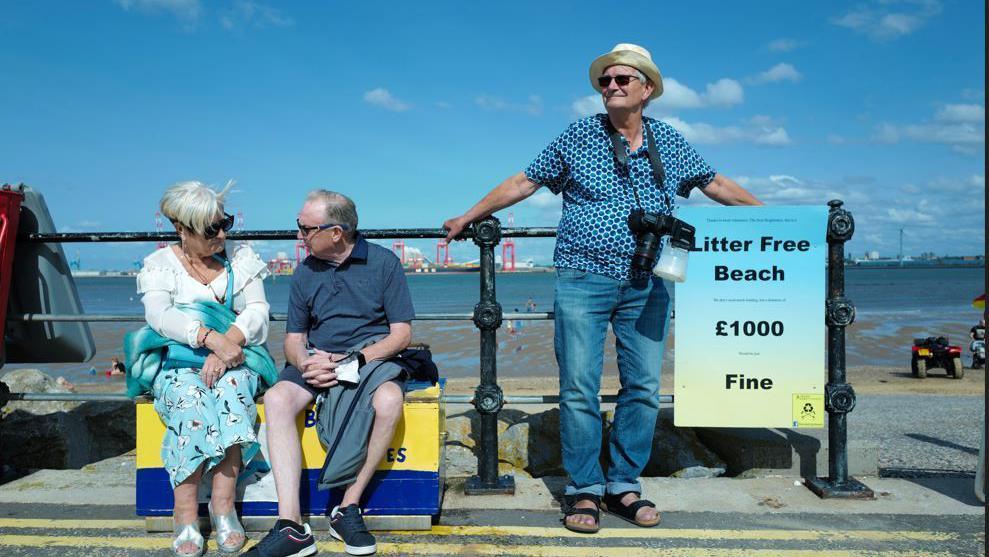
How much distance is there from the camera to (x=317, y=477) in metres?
3.25

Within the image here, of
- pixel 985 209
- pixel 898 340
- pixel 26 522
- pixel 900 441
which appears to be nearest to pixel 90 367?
pixel 26 522


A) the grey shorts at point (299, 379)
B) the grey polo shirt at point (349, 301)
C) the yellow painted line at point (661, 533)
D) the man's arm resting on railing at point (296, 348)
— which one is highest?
the grey polo shirt at point (349, 301)

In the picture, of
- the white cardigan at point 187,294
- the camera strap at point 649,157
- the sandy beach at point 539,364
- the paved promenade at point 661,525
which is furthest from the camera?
the sandy beach at point 539,364

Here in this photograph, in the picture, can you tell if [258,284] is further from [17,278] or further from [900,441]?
[900,441]

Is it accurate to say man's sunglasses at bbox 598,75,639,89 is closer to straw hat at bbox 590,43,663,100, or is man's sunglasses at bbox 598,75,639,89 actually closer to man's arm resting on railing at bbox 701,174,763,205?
straw hat at bbox 590,43,663,100

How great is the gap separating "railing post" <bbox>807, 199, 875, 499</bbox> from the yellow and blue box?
1.94 meters

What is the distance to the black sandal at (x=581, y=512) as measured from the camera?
318cm

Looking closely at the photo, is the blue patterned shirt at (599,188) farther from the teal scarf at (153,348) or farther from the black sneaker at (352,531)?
the teal scarf at (153,348)

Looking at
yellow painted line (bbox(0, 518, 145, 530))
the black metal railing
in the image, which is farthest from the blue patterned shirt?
yellow painted line (bbox(0, 518, 145, 530))

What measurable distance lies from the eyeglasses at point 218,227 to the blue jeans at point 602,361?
4.98 feet

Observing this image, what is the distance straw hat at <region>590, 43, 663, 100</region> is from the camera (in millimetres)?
3291

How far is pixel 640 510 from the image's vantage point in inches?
129

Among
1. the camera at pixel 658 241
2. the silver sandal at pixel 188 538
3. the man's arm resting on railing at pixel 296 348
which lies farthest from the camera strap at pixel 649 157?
the silver sandal at pixel 188 538

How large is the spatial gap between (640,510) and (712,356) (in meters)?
0.93
